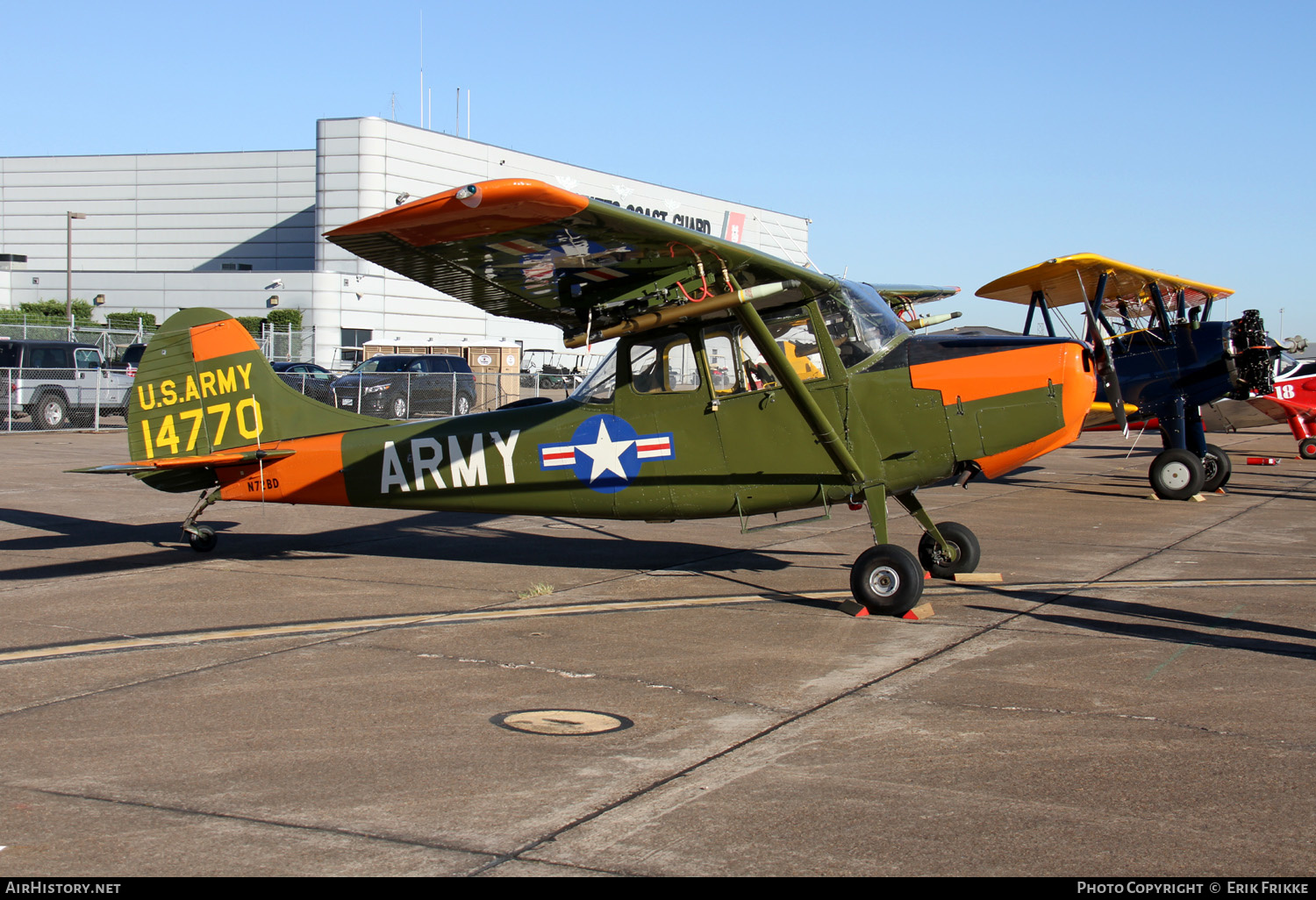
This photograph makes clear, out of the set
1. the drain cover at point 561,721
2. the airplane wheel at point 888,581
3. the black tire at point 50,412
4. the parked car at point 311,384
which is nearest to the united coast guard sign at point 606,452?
the airplane wheel at point 888,581

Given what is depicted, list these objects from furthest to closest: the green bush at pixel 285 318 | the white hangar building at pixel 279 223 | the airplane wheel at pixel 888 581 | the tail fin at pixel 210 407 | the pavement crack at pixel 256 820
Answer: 1. the white hangar building at pixel 279 223
2. the green bush at pixel 285 318
3. the tail fin at pixel 210 407
4. the airplane wheel at pixel 888 581
5. the pavement crack at pixel 256 820

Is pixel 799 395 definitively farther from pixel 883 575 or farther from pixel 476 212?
pixel 476 212

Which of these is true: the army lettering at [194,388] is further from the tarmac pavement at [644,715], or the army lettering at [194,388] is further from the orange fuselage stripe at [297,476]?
the tarmac pavement at [644,715]

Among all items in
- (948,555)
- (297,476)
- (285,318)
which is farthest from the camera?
(285,318)

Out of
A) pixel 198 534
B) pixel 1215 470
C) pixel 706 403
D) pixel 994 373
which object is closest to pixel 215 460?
pixel 198 534

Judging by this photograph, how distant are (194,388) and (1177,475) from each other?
13672 mm

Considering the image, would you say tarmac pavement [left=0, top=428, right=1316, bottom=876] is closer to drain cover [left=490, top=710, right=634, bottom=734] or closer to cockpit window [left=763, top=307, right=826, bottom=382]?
drain cover [left=490, top=710, right=634, bottom=734]

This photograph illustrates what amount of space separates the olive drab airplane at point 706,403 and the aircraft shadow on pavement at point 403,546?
108 cm

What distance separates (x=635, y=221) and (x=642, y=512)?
284 centimetres

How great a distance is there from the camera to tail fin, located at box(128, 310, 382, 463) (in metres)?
10.2

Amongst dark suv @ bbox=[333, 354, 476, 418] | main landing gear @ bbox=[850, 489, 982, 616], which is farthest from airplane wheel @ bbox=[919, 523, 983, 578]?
dark suv @ bbox=[333, 354, 476, 418]

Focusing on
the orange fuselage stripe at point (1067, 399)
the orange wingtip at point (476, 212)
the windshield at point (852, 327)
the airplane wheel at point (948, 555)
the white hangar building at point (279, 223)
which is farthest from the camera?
the white hangar building at point (279, 223)

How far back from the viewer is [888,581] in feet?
25.6

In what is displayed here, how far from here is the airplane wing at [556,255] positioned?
6.40 meters
